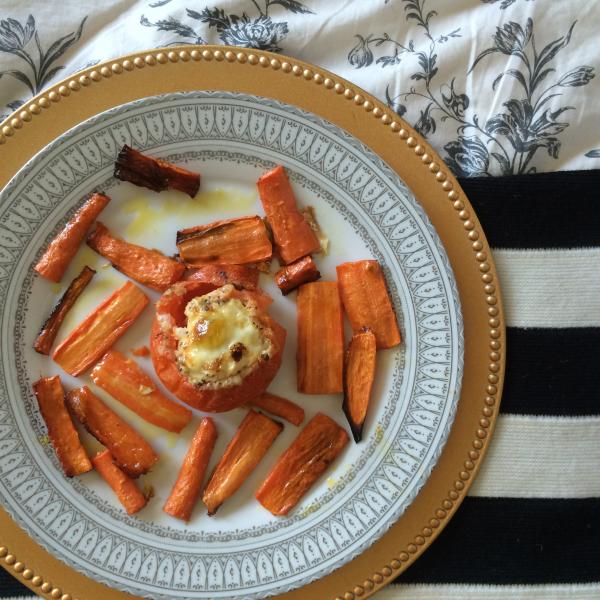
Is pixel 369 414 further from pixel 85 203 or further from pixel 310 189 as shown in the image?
pixel 85 203

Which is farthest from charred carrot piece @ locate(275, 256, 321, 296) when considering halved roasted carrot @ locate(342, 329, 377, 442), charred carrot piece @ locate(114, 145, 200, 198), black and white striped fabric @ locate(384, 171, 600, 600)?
black and white striped fabric @ locate(384, 171, 600, 600)

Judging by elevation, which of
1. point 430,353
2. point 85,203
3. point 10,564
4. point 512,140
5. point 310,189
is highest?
point 512,140

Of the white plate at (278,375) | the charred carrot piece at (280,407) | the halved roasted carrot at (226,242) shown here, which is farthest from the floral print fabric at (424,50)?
the charred carrot piece at (280,407)

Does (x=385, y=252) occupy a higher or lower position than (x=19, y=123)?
lower

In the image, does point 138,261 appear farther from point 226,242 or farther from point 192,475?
point 192,475

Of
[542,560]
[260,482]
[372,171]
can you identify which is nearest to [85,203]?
[372,171]

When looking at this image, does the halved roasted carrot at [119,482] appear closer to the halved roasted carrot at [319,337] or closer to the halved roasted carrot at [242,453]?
the halved roasted carrot at [242,453]

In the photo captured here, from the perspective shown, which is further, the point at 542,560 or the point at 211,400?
the point at 542,560
